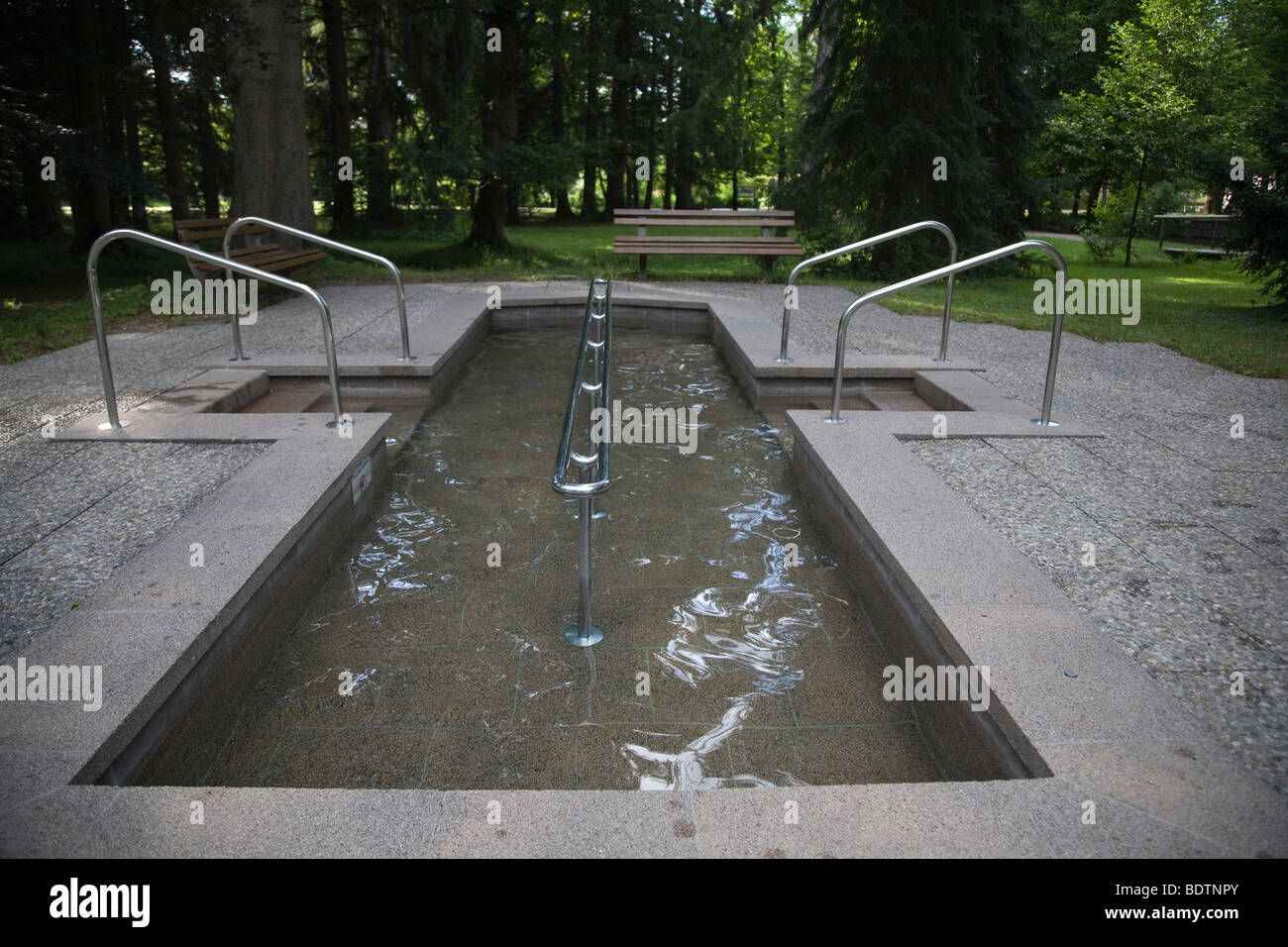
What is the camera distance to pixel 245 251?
9.83 m

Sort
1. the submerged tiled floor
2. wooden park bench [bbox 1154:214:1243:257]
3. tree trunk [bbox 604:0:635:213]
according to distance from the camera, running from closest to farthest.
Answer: the submerged tiled floor
wooden park bench [bbox 1154:214:1243:257]
tree trunk [bbox 604:0:635:213]

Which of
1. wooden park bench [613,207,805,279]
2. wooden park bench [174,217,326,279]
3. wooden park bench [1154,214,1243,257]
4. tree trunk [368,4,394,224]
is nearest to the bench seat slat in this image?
wooden park bench [613,207,805,279]

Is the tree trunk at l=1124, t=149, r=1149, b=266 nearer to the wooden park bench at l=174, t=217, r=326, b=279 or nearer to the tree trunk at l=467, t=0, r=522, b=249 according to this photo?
the tree trunk at l=467, t=0, r=522, b=249

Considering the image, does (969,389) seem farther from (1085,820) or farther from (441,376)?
(1085,820)

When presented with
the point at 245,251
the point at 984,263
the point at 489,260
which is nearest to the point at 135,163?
the point at 245,251

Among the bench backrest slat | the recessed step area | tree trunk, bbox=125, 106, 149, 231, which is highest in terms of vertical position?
tree trunk, bbox=125, 106, 149, 231

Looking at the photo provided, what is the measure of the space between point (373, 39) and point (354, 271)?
29.4 ft

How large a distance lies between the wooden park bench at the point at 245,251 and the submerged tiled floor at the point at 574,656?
197 inches

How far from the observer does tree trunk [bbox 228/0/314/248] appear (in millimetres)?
10758

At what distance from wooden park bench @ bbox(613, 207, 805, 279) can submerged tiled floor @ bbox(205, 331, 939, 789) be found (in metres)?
7.55

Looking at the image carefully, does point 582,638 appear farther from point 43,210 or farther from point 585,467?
point 43,210

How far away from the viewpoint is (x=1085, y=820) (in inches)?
86.7

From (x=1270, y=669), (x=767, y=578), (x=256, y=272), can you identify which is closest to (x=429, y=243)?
(x=256, y=272)

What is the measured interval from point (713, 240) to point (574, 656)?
1053 cm
